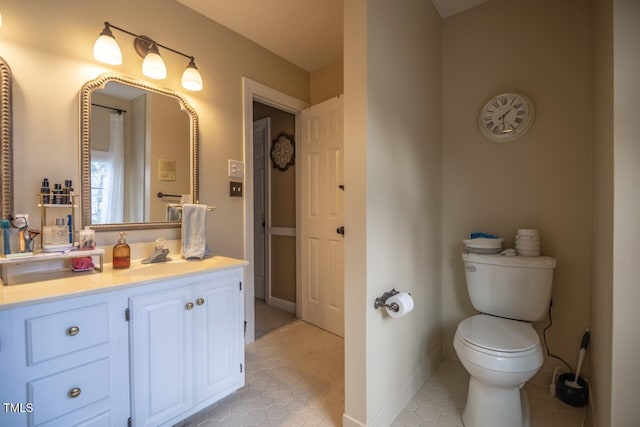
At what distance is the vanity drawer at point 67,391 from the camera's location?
97 centimetres

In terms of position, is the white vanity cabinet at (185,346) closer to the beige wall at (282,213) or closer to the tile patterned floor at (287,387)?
the tile patterned floor at (287,387)

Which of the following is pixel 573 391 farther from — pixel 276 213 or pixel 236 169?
pixel 276 213

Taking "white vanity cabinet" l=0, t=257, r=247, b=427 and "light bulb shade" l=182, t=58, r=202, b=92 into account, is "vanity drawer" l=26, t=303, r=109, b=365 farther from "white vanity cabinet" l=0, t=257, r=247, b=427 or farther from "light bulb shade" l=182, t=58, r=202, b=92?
"light bulb shade" l=182, t=58, r=202, b=92

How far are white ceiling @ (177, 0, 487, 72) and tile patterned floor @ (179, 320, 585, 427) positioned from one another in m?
2.46

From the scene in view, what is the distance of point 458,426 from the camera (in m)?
1.44

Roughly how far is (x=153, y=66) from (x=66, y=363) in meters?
1.50

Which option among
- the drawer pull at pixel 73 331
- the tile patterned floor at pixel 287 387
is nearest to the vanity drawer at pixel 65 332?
the drawer pull at pixel 73 331

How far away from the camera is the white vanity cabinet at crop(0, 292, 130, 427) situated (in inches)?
36.5

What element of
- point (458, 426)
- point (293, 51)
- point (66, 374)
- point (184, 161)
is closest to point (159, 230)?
point (184, 161)

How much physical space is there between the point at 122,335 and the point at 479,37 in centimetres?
268

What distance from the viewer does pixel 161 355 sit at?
50.3 inches

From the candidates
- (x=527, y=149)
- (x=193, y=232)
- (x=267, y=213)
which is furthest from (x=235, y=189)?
(x=527, y=149)

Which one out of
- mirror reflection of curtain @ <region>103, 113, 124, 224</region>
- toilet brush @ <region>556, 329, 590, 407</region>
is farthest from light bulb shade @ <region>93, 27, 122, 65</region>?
toilet brush @ <region>556, 329, 590, 407</region>

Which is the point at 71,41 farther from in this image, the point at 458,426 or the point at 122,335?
the point at 458,426
